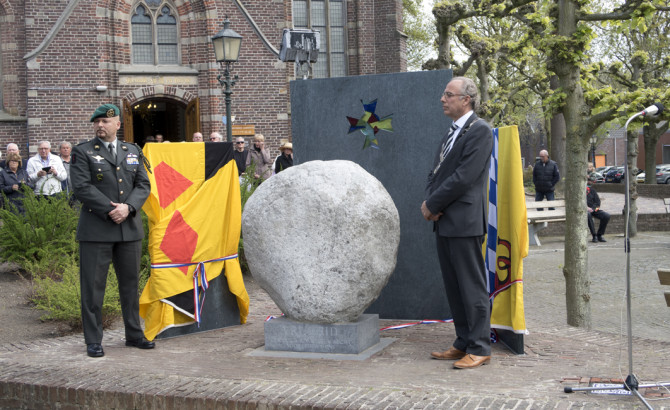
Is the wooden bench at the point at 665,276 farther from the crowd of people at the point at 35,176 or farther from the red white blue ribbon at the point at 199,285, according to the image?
the crowd of people at the point at 35,176

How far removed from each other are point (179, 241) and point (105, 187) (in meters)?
0.97

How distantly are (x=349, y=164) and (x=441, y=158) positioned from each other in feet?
2.61

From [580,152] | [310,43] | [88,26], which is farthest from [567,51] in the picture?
[88,26]

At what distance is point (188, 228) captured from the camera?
7.23m

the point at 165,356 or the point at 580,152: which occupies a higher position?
the point at 580,152

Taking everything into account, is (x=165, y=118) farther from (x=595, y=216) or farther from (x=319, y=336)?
(x=319, y=336)

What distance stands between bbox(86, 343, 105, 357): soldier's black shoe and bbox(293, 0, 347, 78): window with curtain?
18656 millimetres

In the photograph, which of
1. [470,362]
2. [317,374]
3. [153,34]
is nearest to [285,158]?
[317,374]

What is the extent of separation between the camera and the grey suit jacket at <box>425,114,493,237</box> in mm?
5516

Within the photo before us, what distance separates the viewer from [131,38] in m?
21.4

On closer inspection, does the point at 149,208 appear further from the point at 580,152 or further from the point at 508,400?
the point at 580,152

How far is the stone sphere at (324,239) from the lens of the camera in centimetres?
585

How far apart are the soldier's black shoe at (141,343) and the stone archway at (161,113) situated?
1399 cm

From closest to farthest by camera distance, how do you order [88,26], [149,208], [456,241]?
[456,241], [149,208], [88,26]
